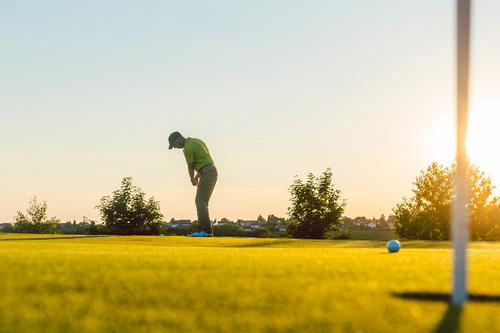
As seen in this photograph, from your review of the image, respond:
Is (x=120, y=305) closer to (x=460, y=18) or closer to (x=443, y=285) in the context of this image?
(x=443, y=285)

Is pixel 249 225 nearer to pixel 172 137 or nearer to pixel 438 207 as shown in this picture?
pixel 438 207

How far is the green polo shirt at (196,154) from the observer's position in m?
18.2

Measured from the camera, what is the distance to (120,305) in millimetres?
3963

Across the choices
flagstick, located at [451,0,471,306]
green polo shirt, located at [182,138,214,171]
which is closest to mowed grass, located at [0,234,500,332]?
flagstick, located at [451,0,471,306]

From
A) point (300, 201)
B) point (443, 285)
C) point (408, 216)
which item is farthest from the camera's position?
point (408, 216)

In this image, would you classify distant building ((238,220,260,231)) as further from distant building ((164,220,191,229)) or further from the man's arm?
the man's arm

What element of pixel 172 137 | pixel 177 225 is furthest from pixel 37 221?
pixel 172 137

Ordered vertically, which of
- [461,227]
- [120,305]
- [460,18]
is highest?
[460,18]

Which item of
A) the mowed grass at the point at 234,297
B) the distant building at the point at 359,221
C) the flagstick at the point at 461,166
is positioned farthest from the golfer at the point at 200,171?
the distant building at the point at 359,221

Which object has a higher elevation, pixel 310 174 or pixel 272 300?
pixel 310 174

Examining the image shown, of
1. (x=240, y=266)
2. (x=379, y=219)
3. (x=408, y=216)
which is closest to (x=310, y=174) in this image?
(x=408, y=216)

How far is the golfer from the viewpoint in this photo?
1794cm

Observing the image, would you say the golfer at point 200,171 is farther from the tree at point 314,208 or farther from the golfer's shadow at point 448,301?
the tree at point 314,208

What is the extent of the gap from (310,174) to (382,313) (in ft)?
215
